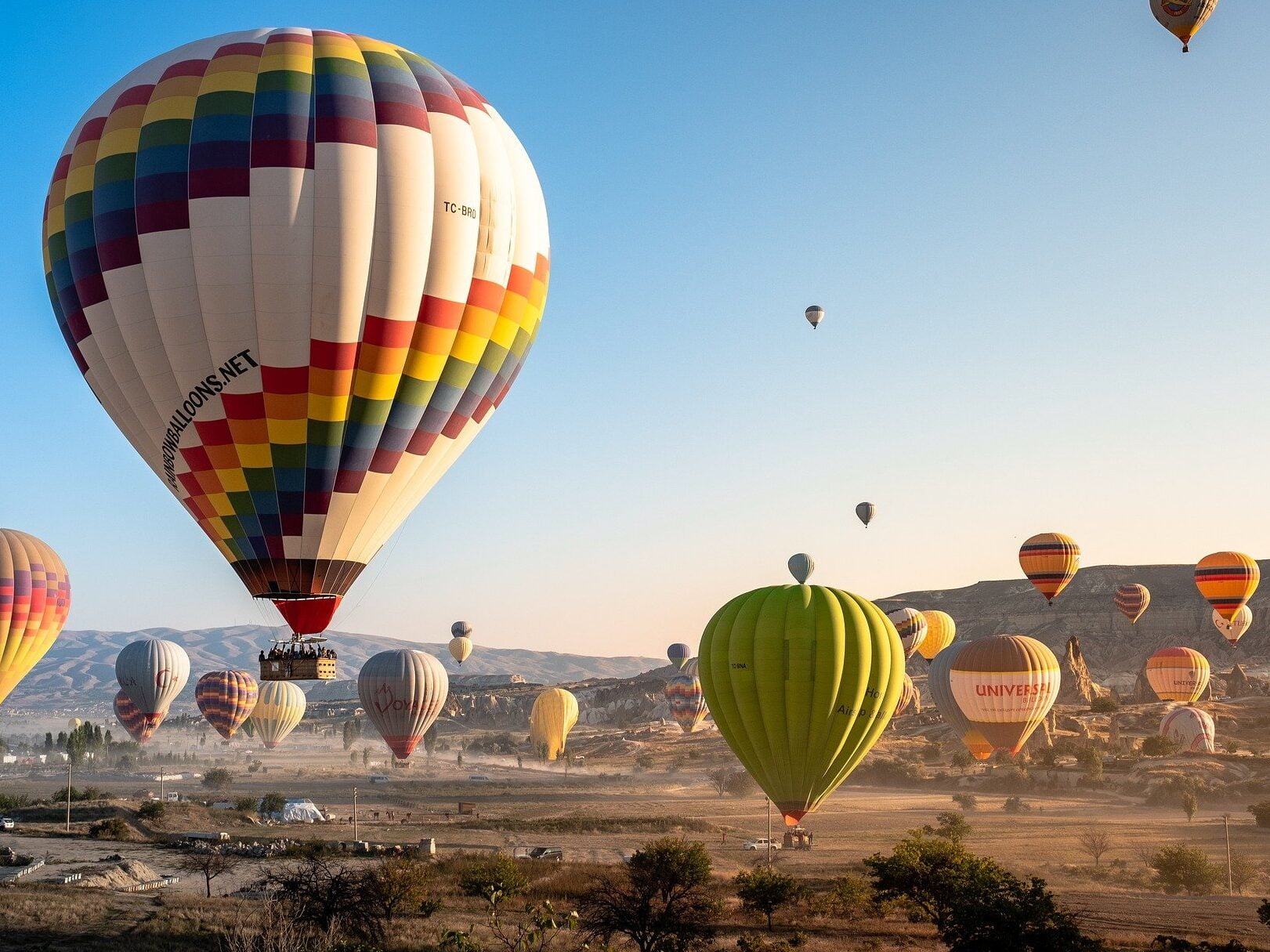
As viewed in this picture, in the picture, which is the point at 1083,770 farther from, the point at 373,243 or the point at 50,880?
the point at 373,243

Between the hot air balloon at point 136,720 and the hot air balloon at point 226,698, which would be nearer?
the hot air balloon at point 136,720

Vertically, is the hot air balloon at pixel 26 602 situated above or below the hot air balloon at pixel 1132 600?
below

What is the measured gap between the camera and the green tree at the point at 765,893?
40156 mm

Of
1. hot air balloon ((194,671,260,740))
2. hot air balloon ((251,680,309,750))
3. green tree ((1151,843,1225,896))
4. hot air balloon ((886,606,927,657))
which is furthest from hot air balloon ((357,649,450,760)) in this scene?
hot air balloon ((886,606,927,657))

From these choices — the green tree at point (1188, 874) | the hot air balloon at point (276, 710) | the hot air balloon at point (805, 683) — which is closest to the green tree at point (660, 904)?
the hot air balloon at point (805, 683)

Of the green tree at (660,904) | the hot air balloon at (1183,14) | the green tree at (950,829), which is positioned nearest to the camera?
the green tree at (660,904)

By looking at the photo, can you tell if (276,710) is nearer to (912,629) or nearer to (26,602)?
(26,602)

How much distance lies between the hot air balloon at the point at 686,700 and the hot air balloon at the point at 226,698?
50520 millimetres

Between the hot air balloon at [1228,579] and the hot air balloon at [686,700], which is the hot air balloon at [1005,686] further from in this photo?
the hot air balloon at [686,700]

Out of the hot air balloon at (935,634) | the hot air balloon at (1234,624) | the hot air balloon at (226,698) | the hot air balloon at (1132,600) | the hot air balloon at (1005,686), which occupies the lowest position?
the hot air balloon at (226,698)

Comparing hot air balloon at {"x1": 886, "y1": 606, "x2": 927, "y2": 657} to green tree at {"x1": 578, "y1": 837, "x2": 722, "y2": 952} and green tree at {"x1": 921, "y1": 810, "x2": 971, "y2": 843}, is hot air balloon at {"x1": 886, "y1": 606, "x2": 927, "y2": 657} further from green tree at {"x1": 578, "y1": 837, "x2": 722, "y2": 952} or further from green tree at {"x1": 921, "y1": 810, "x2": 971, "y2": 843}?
green tree at {"x1": 578, "y1": 837, "x2": 722, "y2": 952}

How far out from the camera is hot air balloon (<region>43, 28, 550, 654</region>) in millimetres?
26719

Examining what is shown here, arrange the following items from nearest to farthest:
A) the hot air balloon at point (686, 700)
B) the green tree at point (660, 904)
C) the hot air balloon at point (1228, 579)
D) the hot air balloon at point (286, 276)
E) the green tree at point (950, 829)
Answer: the hot air balloon at point (286, 276)
the green tree at point (660, 904)
the green tree at point (950, 829)
the hot air balloon at point (1228, 579)
the hot air balloon at point (686, 700)

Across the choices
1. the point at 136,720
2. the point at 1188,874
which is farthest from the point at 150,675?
the point at 1188,874
